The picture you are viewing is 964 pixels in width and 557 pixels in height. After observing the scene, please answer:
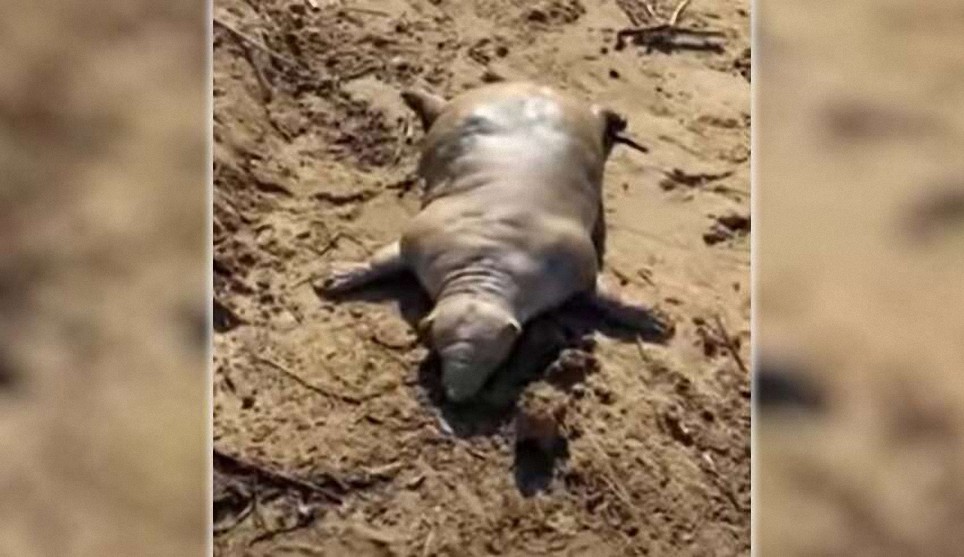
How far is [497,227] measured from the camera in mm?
1289

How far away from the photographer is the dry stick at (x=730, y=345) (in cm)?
123

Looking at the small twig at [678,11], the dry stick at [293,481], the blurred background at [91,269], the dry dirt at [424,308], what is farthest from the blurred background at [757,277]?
the small twig at [678,11]

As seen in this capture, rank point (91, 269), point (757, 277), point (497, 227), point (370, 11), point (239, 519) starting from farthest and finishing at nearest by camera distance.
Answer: point (370, 11), point (497, 227), point (239, 519), point (757, 277), point (91, 269)

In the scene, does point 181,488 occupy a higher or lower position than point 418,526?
higher

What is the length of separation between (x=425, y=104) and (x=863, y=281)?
1.71 feet

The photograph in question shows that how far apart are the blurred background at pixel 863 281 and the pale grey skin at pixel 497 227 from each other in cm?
31

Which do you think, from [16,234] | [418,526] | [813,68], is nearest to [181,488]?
[16,234]

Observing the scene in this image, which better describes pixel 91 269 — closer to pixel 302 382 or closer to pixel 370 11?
pixel 302 382

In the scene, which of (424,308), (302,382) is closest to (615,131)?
(424,308)

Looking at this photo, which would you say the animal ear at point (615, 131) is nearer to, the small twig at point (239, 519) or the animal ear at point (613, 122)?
the animal ear at point (613, 122)

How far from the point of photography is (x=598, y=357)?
1281mm

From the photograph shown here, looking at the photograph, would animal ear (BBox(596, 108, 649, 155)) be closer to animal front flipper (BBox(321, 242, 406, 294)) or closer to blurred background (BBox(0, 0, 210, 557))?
animal front flipper (BBox(321, 242, 406, 294))

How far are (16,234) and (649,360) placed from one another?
56 cm

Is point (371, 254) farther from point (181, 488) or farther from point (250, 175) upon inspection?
point (181, 488)
